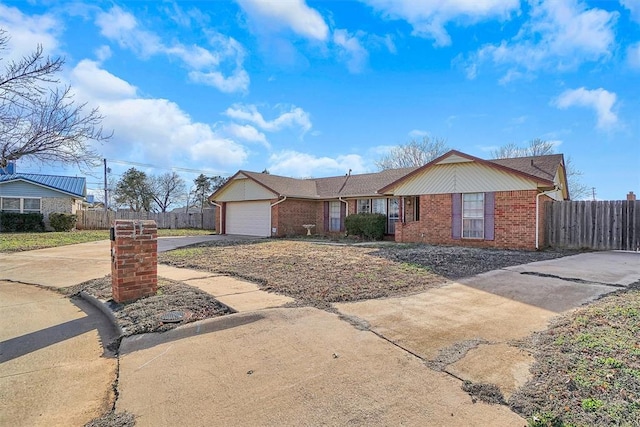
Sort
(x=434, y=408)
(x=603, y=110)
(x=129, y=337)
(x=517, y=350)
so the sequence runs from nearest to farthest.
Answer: (x=434, y=408), (x=517, y=350), (x=129, y=337), (x=603, y=110)

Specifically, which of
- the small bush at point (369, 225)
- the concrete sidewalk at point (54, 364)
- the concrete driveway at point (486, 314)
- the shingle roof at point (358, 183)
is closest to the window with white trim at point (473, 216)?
the small bush at point (369, 225)

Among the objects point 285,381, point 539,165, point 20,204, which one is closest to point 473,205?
point 539,165

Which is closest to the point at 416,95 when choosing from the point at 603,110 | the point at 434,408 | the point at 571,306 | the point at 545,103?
the point at 545,103

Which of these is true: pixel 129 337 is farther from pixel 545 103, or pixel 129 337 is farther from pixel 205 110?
pixel 545 103

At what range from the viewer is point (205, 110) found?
58.2ft

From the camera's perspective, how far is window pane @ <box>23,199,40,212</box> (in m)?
24.2

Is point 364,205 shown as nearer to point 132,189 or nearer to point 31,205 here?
point 31,205

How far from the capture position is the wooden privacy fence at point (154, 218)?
89.5 feet

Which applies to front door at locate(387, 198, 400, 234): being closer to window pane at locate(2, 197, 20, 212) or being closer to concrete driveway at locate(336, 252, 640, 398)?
concrete driveway at locate(336, 252, 640, 398)

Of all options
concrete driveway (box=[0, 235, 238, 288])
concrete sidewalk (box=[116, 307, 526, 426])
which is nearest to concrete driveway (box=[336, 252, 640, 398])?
concrete sidewalk (box=[116, 307, 526, 426])

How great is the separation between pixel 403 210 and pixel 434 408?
14.0 meters

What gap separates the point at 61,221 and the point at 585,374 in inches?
1132

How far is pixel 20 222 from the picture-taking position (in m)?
22.9

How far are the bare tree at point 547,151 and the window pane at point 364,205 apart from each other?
20.3 meters
